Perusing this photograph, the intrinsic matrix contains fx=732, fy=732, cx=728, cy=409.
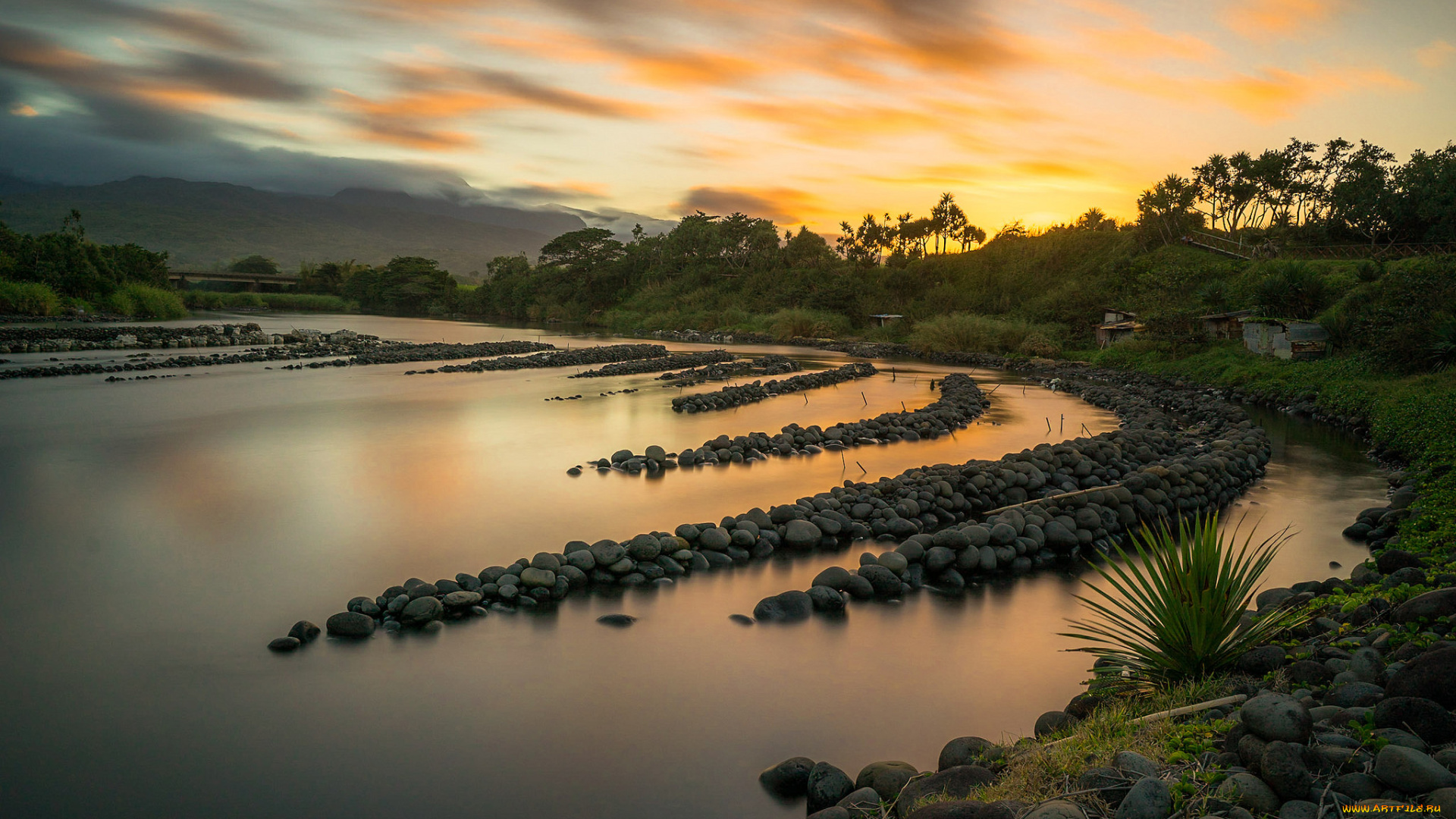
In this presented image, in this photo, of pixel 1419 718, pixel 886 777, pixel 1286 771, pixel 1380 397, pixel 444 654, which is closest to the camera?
pixel 1286 771

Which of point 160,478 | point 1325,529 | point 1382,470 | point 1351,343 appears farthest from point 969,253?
point 160,478

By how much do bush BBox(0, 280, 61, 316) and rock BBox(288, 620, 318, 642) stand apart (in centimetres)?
4414

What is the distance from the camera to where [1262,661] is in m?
3.82

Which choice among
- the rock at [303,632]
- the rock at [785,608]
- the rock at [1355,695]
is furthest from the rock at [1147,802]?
the rock at [303,632]

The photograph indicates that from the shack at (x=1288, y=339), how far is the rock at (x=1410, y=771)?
74.8ft

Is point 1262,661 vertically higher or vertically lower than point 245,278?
lower

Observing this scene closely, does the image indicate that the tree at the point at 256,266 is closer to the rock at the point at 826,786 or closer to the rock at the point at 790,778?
the rock at the point at 790,778

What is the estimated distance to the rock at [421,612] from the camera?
5688 millimetres

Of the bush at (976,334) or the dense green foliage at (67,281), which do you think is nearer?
the dense green foliage at (67,281)

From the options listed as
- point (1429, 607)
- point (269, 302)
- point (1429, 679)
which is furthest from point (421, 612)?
point (269, 302)

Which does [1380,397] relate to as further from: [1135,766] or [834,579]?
[1135,766]

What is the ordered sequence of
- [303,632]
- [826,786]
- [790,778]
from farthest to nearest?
[303,632] < [790,778] < [826,786]

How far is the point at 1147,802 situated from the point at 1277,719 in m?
0.69

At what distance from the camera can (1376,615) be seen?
13.7ft
